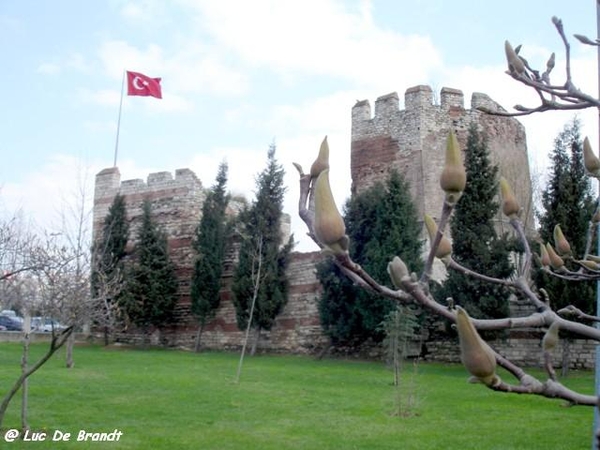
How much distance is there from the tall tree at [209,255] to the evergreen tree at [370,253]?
465 centimetres

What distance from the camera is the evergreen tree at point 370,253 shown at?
59.5 feet

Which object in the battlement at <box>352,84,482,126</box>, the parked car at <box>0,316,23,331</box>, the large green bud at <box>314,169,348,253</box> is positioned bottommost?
the parked car at <box>0,316,23,331</box>

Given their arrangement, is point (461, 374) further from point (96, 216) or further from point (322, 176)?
point (96, 216)

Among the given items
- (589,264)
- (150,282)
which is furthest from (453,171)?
(150,282)

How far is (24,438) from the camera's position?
7.57 meters

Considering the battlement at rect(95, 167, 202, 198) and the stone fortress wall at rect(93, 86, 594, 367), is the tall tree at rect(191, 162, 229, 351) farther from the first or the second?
the battlement at rect(95, 167, 202, 198)

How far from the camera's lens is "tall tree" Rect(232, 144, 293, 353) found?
2084 centimetres

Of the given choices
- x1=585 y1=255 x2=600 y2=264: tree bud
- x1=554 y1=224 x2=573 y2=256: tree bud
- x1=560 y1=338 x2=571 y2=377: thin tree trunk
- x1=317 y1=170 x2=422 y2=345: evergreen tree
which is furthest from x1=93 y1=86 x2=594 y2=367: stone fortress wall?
x1=554 y1=224 x2=573 y2=256: tree bud

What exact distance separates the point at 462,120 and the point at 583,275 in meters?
18.9

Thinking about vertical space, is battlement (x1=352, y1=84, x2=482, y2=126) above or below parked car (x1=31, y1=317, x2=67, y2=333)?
above

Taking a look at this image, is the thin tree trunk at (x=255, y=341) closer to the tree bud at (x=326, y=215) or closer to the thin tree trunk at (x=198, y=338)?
the thin tree trunk at (x=198, y=338)

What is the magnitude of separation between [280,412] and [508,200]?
8.19 m

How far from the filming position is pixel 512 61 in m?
2.07

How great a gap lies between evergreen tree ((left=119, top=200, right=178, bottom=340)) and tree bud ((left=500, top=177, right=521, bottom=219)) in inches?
866
